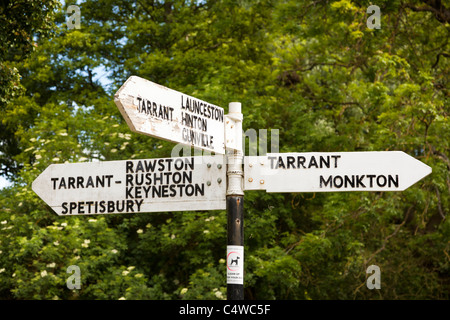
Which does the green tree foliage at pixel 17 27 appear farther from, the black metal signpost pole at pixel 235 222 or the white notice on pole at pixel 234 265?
the white notice on pole at pixel 234 265

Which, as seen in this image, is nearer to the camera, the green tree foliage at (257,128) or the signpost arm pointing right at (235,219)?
the signpost arm pointing right at (235,219)

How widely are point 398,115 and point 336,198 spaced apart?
7.31 feet

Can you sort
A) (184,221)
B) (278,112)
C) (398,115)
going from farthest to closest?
(278,112), (184,221), (398,115)

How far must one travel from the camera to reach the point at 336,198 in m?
13.0

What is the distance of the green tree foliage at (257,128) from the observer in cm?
1150

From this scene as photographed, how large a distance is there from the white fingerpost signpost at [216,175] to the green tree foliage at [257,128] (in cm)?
504

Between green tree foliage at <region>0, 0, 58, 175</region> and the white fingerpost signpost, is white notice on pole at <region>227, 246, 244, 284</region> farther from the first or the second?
green tree foliage at <region>0, 0, 58, 175</region>

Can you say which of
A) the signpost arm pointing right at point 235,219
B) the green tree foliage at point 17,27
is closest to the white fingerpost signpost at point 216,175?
the signpost arm pointing right at point 235,219

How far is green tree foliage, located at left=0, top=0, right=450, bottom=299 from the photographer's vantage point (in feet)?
37.7

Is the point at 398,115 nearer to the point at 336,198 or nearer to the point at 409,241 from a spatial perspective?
the point at 336,198

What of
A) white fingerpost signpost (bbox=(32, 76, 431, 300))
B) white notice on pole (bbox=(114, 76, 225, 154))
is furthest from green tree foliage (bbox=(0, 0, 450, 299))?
white notice on pole (bbox=(114, 76, 225, 154))

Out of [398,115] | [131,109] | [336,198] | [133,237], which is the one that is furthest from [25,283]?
[131,109]

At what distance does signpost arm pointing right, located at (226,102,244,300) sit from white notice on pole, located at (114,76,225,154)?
94 mm

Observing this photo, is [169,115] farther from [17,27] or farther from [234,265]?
[17,27]
